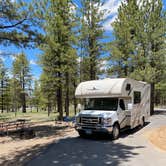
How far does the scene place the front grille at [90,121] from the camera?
12.8m

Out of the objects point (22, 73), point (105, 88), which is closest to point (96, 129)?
point (105, 88)

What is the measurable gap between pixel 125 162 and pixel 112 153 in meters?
1.42

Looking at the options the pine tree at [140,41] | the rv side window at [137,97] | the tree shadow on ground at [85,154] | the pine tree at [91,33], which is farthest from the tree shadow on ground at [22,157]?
the pine tree at [140,41]

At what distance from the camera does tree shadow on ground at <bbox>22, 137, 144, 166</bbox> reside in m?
8.40

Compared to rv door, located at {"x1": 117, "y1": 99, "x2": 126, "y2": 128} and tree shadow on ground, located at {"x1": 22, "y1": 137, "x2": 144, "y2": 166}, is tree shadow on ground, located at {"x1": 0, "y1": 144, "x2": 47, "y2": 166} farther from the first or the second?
rv door, located at {"x1": 117, "y1": 99, "x2": 126, "y2": 128}

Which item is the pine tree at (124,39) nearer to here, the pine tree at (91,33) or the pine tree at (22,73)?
the pine tree at (91,33)

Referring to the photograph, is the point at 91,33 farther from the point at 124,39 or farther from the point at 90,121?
the point at 90,121

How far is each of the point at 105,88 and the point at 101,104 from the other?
39.4 inches

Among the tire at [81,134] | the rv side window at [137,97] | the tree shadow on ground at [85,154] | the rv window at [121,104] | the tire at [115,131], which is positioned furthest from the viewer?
the rv side window at [137,97]

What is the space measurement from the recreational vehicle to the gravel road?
2.80 feet

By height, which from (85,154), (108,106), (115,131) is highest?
(108,106)

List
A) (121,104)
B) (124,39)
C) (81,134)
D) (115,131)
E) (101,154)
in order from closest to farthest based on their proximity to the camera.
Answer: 1. (101,154)
2. (115,131)
3. (81,134)
4. (121,104)
5. (124,39)

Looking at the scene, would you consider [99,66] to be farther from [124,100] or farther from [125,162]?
[125,162]

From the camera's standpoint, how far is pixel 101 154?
9.52 meters
